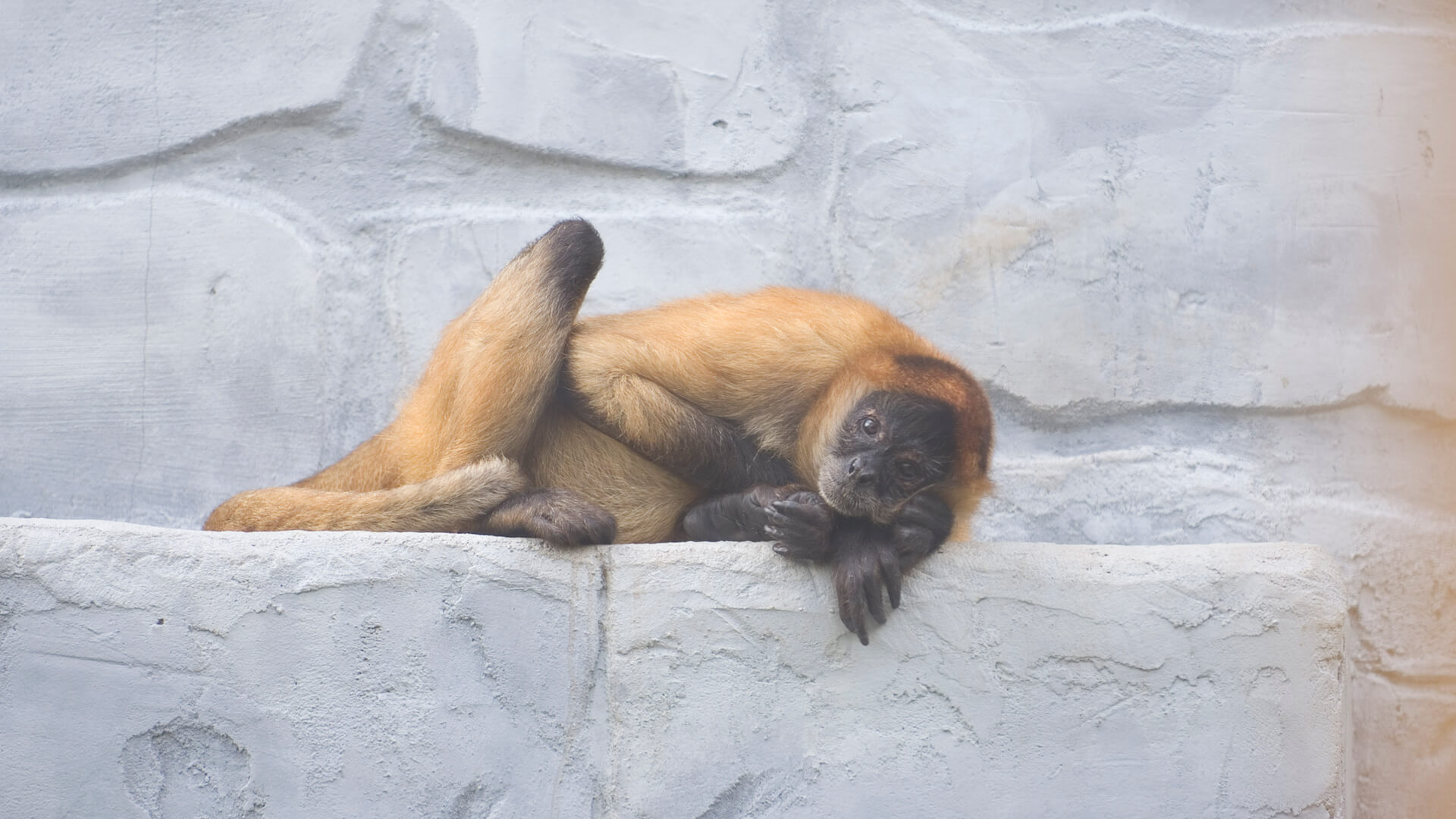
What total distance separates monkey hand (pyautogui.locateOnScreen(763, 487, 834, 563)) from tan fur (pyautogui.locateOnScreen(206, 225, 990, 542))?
0.40 meters

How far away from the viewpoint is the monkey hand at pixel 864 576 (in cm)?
310

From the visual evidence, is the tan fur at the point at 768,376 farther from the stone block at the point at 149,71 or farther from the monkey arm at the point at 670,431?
the stone block at the point at 149,71

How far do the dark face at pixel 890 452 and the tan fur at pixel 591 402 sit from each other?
6cm

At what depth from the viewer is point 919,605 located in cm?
318

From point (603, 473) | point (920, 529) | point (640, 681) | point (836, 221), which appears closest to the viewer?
point (640, 681)

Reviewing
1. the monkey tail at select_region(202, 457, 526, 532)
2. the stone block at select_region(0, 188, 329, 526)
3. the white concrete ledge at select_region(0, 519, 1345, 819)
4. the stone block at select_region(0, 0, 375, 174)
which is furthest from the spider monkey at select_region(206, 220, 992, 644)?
the stone block at select_region(0, 0, 375, 174)

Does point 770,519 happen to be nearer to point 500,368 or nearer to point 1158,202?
point 500,368

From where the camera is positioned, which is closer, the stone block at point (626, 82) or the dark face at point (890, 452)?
the dark face at point (890, 452)

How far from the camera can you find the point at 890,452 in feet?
11.3

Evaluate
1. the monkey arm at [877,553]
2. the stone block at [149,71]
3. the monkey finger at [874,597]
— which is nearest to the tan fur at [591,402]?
the monkey arm at [877,553]

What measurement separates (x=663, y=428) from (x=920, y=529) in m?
0.72

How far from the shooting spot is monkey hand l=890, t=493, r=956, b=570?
3.26 m

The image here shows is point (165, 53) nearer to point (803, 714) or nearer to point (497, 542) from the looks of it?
point (497, 542)

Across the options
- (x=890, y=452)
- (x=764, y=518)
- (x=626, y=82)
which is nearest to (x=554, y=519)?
(x=764, y=518)
